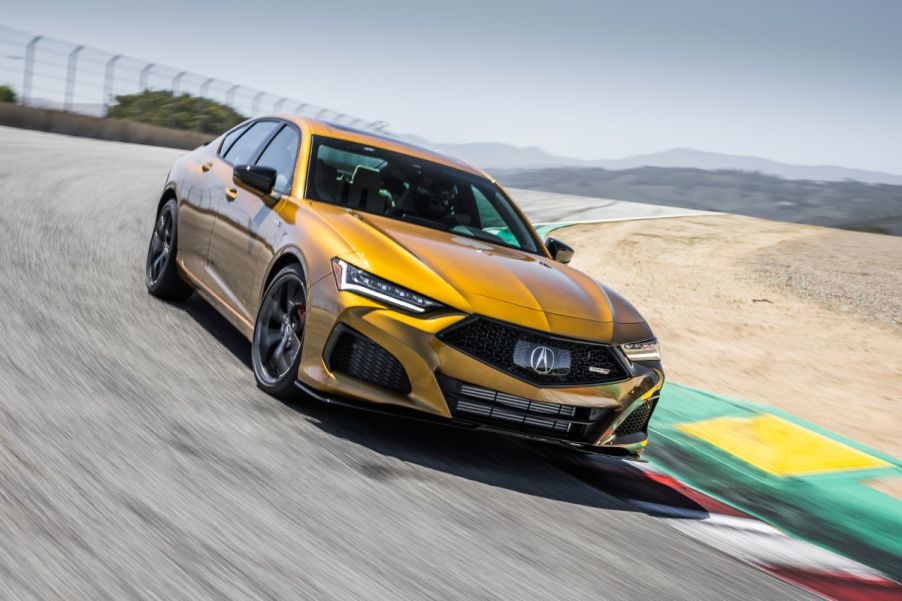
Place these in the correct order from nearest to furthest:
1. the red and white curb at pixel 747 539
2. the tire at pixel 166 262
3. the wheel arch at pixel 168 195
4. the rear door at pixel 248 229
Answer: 1. the red and white curb at pixel 747 539
2. the rear door at pixel 248 229
3. the tire at pixel 166 262
4. the wheel arch at pixel 168 195

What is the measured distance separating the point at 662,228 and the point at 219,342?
14.7m

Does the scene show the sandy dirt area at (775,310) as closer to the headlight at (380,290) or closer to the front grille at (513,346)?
the front grille at (513,346)

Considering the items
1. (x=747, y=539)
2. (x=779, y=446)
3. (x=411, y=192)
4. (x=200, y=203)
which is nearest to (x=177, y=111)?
(x=200, y=203)

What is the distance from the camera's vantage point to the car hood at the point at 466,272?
16.3 ft

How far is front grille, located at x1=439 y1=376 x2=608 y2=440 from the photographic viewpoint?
4.85 meters

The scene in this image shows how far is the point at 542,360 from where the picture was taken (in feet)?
16.3

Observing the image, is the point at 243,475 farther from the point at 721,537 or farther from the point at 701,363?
the point at 701,363

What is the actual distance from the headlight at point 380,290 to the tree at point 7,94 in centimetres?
2548

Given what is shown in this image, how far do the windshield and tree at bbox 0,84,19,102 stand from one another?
24003 millimetres

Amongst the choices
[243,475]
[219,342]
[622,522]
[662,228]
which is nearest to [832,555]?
[622,522]

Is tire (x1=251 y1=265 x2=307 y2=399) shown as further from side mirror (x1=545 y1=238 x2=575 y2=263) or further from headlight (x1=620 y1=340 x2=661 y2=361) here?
side mirror (x1=545 y1=238 x2=575 y2=263)

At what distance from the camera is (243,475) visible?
13.8 ft

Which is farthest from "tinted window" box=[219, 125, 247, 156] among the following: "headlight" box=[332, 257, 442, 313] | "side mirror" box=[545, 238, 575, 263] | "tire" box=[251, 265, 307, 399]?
"headlight" box=[332, 257, 442, 313]

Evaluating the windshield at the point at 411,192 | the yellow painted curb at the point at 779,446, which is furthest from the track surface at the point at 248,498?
the yellow painted curb at the point at 779,446
